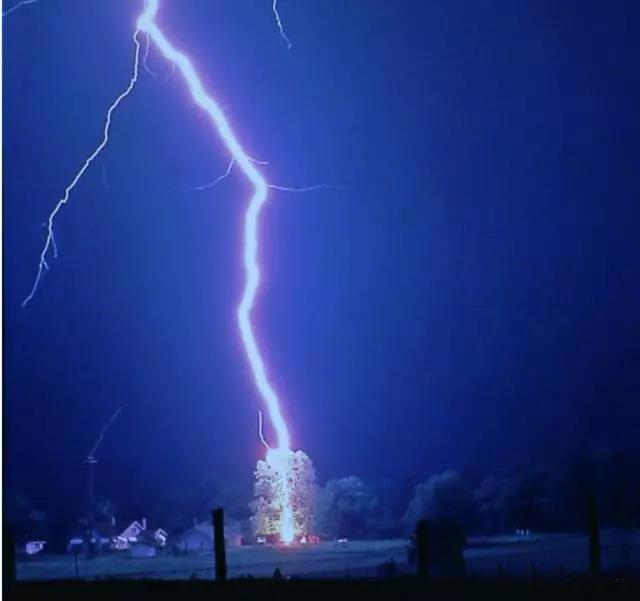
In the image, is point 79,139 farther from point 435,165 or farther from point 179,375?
point 435,165

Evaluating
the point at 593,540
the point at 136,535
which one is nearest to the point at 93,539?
the point at 136,535

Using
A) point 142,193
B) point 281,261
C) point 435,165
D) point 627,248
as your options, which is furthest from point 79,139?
point 627,248

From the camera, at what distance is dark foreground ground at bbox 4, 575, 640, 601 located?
12.9ft

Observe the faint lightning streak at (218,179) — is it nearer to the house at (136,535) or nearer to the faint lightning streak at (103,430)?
the faint lightning streak at (103,430)

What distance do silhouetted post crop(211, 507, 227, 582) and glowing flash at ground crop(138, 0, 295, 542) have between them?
0.22m

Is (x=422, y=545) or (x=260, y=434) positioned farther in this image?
(x=260, y=434)

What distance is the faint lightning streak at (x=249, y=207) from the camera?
174 inches

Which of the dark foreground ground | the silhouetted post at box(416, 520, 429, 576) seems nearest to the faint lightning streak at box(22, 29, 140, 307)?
the dark foreground ground

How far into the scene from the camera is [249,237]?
14.7ft

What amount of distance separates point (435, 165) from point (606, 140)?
64 centimetres

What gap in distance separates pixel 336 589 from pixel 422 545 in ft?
1.14

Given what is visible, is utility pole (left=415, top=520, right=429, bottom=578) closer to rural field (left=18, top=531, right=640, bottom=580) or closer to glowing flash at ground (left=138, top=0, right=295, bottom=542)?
rural field (left=18, top=531, right=640, bottom=580)

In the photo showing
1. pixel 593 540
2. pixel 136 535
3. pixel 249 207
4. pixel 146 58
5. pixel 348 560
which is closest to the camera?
pixel 593 540

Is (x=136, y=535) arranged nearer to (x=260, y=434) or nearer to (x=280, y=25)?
(x=260, y=434)
